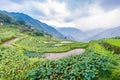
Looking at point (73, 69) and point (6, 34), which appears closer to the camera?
point (73, 69)

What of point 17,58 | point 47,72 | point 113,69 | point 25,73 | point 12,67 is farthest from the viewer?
point 17,58

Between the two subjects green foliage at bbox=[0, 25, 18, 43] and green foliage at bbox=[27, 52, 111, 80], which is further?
green foliage at bbox=[0, 25, 18, 43]

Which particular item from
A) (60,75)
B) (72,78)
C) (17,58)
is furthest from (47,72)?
(17,58)

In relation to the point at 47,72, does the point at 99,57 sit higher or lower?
higher

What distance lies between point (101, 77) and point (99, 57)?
7.16ft

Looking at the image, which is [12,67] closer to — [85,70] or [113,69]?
[85,70]

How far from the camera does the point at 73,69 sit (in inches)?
608

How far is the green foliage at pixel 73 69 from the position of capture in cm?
1492

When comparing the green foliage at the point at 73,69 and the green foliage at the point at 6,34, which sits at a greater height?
the green foliage at the point at 6,34

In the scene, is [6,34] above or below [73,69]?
above

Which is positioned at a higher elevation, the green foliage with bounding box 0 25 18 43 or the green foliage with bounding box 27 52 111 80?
the green foliage with bounding box 0 25 18 43

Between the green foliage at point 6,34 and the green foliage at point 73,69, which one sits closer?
the green foliage at point 73,69

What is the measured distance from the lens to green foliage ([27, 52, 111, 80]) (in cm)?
1492

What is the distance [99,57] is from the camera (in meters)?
16.5
